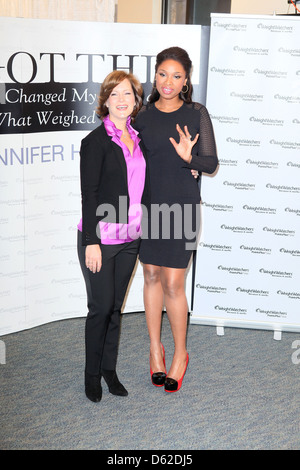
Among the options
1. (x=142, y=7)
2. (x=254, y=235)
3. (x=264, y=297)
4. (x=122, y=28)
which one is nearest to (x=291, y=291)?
(x=264, y=297)

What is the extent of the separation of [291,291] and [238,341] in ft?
1.56

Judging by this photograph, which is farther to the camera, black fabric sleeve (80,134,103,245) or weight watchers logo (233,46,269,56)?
weight watchers logo (233,46,269,56)

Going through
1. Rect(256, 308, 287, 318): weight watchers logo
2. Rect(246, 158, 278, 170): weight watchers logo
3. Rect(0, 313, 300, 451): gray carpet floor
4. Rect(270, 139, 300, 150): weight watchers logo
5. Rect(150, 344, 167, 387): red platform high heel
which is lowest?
Rect(0, 313, 300, 451): gray carpet floor

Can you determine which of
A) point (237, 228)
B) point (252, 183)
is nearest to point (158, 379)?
point (237, 228)

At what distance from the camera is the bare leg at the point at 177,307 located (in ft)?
9.73

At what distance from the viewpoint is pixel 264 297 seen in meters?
3.79

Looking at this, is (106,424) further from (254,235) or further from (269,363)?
(254,235)

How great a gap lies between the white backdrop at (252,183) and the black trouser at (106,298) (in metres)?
1.05

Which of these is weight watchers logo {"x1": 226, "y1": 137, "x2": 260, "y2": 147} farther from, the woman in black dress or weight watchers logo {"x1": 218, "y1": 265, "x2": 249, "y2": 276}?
weight watchers logo {"x1": 218, "y1": 265, "x2": 249, "y2": 276}

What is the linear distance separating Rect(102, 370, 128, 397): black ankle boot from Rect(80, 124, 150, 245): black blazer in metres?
0.75

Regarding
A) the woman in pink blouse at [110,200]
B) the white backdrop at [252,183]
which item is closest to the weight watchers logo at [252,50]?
the white backdrop at [252,183]

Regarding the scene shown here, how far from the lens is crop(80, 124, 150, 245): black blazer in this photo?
2.56m

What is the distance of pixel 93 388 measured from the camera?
2887 mm

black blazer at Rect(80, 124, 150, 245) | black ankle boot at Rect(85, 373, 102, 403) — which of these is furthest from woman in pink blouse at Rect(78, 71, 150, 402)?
black ankle boot at Rect(85, 373, 102, 403)
